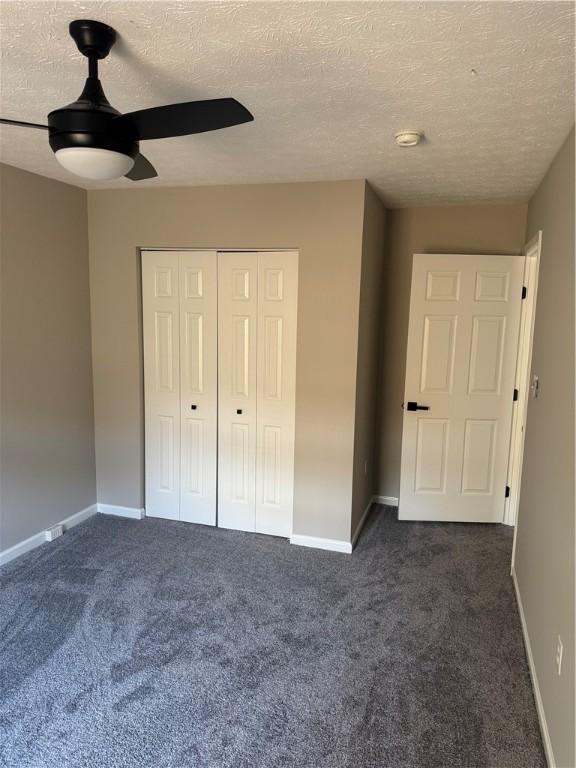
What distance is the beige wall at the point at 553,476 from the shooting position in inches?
68.7

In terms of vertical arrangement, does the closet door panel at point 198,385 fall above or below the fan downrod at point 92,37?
below

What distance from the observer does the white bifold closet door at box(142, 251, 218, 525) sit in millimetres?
3639

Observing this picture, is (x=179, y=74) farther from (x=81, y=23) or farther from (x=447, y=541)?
(x=447, y=541)

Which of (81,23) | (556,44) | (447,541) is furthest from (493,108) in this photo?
(447,541)

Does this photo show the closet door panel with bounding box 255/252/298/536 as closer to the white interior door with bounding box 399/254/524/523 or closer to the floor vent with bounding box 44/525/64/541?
the white interior door with bounding box 399/254/524/523

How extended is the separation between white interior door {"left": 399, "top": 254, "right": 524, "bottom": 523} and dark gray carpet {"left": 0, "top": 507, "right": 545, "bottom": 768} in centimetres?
48

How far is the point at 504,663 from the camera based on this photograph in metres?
2.35

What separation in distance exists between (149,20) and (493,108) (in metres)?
1.31

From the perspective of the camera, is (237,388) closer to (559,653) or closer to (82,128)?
(82,128)

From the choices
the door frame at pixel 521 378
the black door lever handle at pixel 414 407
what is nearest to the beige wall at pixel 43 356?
the black door lever handle at pixel 414 407

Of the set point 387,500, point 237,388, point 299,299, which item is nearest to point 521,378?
point 387,500

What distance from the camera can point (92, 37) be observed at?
4.83 feet

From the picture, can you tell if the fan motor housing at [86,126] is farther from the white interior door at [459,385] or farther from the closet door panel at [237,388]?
the white interior door at [459,385]

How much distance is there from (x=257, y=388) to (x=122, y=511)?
151 cm
